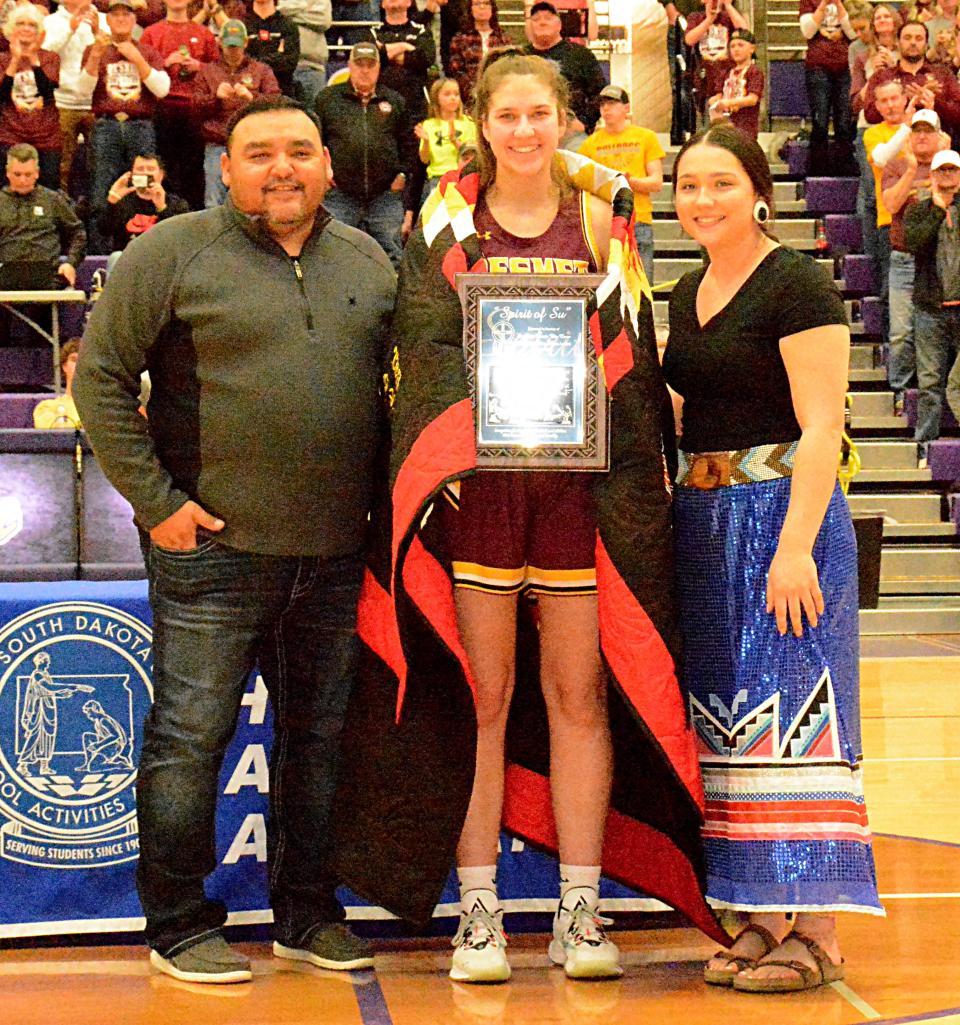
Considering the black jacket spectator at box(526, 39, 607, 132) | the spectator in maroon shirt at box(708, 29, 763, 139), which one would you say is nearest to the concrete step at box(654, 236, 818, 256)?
the spectator in maroon shirt at box(708, 29, 763, 139)

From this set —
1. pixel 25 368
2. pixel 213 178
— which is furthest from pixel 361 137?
pixel 25 368

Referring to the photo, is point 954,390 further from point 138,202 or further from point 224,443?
point 224,443

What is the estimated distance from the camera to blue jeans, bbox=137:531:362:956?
2898mm

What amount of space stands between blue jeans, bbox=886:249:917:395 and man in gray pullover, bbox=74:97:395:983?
20.9 ft

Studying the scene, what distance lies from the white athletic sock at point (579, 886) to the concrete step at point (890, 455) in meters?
6.51

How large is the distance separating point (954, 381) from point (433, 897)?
6201 millimetres

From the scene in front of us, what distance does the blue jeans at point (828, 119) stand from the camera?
1066cm

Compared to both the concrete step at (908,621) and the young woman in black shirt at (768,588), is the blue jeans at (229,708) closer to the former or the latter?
the young woman in black shirt at (768,588)

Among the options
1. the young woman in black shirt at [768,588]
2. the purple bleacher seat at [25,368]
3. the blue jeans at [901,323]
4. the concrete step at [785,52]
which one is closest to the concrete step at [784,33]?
the concrete step at [785,52]

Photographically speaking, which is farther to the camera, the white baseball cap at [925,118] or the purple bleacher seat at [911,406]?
the purple bleacher seat at [911,406]

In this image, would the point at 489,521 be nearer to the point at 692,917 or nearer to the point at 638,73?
the point at 692,917

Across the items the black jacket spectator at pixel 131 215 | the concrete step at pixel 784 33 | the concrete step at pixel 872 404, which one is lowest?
the concrete step at pixel 872 404

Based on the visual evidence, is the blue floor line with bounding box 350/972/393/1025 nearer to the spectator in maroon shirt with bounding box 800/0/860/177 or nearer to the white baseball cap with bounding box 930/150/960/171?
the white baseball cap with bounding box 930/150/960/171

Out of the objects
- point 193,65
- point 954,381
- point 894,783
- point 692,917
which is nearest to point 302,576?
point 692,917
